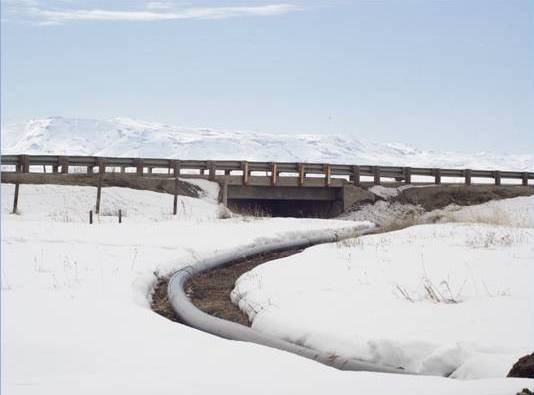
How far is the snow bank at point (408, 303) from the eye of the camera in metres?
6.91

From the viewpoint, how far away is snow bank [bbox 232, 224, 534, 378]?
6.91 metres

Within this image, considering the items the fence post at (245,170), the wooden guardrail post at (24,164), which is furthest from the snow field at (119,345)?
the fence post at (245,170)

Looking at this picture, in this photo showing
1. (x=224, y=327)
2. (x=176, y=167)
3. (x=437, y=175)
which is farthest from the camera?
(x=437, y=175)

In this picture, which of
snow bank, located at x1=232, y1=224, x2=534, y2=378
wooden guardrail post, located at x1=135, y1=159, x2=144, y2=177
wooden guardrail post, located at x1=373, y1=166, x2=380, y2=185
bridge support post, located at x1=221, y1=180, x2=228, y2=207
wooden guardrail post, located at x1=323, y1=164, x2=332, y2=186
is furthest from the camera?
wooden guardrail post, located at x1=373, y1=166, x2=380, y2=185

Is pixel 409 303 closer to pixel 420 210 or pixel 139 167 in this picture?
pixel 139 167

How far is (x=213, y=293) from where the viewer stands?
11.5 m

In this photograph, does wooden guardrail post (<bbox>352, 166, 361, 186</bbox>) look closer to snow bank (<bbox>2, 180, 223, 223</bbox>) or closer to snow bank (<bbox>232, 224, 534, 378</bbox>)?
snow bank (<bbox>2, 180, 223, 223</bbox>)

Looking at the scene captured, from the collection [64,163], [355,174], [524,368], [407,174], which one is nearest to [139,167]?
[64,163]

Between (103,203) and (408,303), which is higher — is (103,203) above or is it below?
below

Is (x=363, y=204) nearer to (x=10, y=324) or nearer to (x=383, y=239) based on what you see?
(x=383, y=239)

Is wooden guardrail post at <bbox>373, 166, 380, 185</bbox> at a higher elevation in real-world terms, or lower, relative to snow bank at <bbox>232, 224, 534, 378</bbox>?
lower

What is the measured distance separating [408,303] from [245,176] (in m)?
24.0

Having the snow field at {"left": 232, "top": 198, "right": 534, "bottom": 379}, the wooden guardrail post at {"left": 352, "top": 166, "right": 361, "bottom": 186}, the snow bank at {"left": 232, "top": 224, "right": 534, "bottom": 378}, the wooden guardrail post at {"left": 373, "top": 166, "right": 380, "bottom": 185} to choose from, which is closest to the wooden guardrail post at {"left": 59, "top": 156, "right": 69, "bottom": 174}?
the wooden guardrail post at {"left": 352, "top": 166, "right": 361, "bottom": 186}

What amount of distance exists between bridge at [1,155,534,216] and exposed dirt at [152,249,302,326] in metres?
16.0
